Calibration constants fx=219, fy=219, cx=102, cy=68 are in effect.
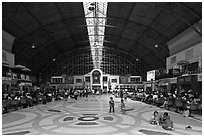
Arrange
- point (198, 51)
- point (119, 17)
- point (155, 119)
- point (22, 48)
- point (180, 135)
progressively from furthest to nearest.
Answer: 1. point (22, 48)
2. point (119, 17)
3. point (198, 51)
4. point (155, 119)
5. point (180, 135)

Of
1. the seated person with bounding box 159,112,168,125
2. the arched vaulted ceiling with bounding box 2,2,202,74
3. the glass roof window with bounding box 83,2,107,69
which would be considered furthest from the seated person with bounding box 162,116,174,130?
the glass roof window with bounding box 83,2,107,69

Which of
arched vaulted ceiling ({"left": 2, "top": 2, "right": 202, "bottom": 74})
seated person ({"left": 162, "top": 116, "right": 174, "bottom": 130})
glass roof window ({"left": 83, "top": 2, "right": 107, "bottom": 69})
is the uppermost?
glass roof window ({"left": 83, "top": 2, "right": 107, "bottom": 69})

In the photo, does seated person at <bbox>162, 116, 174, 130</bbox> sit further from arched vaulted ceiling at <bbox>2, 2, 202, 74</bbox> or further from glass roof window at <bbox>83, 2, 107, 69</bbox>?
glass roof window at <bbox>83, 2, 107, 69</bbox>

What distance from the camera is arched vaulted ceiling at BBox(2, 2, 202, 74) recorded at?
78.2 ft

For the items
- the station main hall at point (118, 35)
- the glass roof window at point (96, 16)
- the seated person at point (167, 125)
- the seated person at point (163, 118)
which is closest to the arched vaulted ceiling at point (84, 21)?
the station main hall at point (118, 35)

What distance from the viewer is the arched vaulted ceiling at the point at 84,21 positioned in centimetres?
2383

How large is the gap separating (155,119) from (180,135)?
8.86 feet

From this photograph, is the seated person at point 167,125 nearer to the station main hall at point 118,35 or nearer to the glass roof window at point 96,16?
the station main hall at point 118,35

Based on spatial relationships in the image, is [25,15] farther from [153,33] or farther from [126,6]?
[153,33]

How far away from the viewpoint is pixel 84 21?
1437 inches

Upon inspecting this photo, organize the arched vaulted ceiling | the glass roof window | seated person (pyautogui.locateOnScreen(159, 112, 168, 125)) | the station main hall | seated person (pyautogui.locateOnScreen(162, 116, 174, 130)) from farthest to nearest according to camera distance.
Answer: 1. the glass roof window
2. the arched vaulted ceiling
3. the station main hall
4. seated person (pyautogui.locateOnScreen(159, 112, 168, 125))
5. seated person (pyautogui.locateOnScreen(162, 116, 174, 130))

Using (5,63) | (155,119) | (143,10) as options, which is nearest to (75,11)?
(143,10)

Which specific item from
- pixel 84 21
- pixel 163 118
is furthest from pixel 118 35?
pixel 163 118

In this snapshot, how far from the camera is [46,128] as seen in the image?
10.8m
